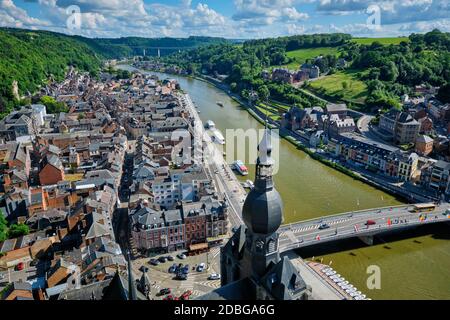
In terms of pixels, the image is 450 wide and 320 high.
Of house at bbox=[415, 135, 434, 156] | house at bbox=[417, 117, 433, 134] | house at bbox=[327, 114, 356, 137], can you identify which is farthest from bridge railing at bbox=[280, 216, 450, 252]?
house at bbox=[417, 117, 433, 134]

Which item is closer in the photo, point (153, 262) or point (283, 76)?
point (153, 262)

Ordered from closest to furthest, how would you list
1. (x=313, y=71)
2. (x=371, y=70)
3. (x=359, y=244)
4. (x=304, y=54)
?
(x=359, y=244) → (x=371, y=70) → (x=313, y=71) → (x=304, y=54)

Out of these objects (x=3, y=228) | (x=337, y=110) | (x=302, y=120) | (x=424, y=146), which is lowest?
(x=3, y=228)

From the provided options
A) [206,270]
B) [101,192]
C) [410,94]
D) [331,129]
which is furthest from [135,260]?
[410,94]

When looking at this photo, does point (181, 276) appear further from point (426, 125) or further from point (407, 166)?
point (426, 125)

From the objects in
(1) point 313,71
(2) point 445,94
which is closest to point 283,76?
(1) point 313,71

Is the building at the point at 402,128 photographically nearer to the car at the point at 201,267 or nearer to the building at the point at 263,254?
the car at the point at 201,267
